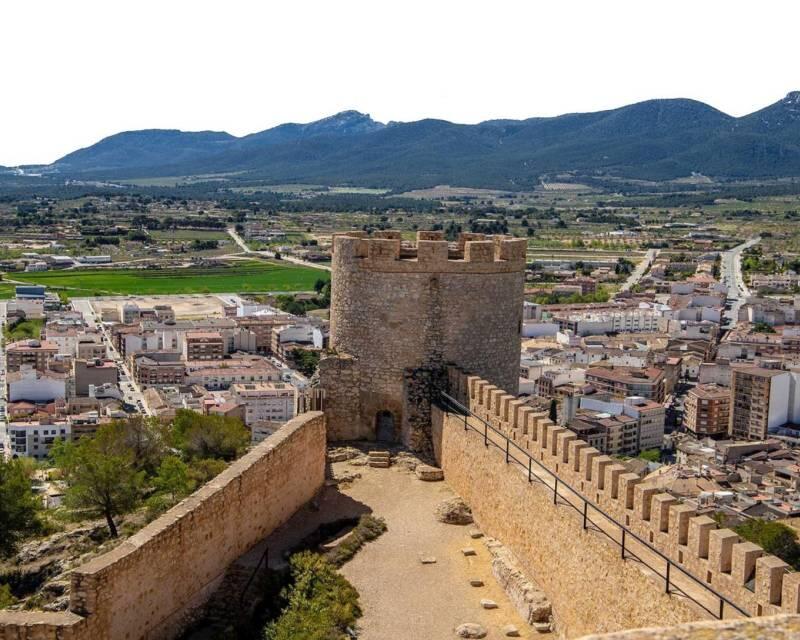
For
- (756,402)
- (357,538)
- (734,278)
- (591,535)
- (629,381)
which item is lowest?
(629,381)

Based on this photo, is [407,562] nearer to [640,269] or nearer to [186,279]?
[186,279]

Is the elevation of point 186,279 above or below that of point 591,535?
below

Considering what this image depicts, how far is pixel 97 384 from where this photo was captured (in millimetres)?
71188

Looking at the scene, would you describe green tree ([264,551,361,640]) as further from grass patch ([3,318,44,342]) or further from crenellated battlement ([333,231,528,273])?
grass patch ([3,318,44,342])

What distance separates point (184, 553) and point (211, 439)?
10646mm

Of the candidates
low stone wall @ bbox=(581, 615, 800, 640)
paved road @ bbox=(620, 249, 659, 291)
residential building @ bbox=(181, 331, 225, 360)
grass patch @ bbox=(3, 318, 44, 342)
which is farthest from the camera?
paved road @ bbox=(620, 249, 659, 291)

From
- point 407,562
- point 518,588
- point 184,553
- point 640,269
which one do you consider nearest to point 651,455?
point 407,562

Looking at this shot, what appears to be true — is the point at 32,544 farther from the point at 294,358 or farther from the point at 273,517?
the point at 294,358

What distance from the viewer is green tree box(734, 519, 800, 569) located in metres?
36.7

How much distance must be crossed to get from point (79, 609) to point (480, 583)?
392 centimetres

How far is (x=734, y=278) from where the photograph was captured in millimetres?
128125

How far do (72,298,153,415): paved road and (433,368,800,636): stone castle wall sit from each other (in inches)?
2012

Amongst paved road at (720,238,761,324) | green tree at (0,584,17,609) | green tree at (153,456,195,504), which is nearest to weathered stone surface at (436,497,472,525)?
green tree at (153,456,195,504)

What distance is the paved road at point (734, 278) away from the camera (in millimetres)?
107538
